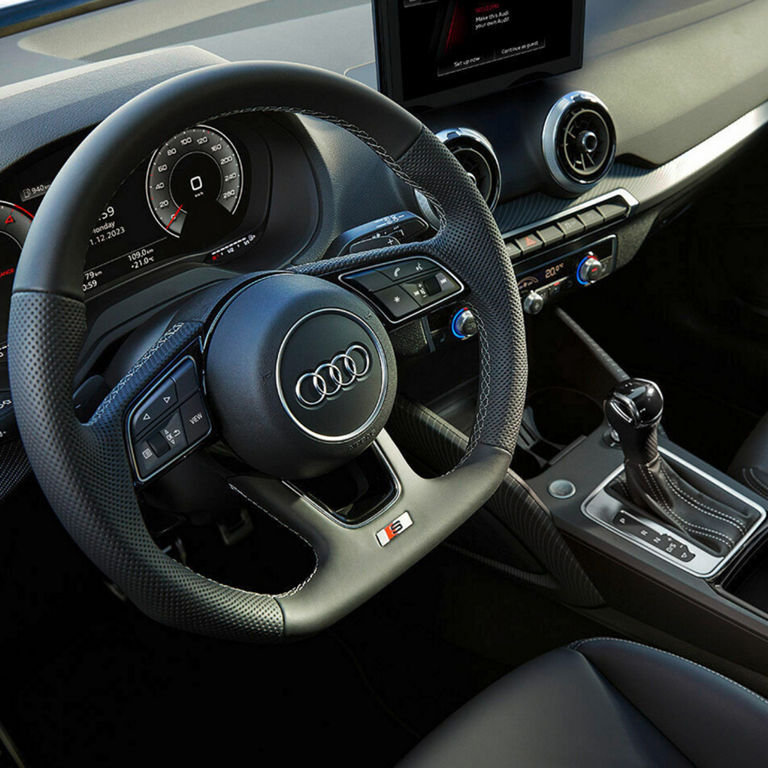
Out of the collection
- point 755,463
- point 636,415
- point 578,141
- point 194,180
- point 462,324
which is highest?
point 194,180

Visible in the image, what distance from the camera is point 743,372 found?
2.10 m

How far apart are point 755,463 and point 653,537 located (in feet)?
0.93

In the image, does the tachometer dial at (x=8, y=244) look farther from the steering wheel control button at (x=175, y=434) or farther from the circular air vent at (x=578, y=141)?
the circular air vent at (x=578, y=141)

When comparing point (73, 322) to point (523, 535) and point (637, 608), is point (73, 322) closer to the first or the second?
point (523, 535)

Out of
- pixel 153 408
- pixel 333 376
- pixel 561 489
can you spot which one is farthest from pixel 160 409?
pixel 561 489

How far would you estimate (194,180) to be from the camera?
3.86 feet

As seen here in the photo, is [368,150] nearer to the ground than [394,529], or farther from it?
farther from it

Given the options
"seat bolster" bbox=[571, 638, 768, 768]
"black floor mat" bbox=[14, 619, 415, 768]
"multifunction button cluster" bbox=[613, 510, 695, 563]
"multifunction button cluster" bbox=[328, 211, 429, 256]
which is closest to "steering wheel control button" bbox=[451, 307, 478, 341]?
"multifunction button cluster" bbox=[328, 211, 429, 256]

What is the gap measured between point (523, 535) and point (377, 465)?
507 millimetres

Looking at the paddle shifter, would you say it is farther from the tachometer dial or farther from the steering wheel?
the tachometer dial

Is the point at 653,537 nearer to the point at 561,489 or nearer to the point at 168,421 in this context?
the point at 561,489

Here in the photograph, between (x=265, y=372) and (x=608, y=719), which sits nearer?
(x=265, y=372)

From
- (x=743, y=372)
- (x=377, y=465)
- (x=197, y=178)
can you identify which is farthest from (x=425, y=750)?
(x=743, y=372)

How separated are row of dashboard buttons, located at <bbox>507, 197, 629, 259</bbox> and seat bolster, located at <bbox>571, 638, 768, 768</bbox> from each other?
0.65 metres
